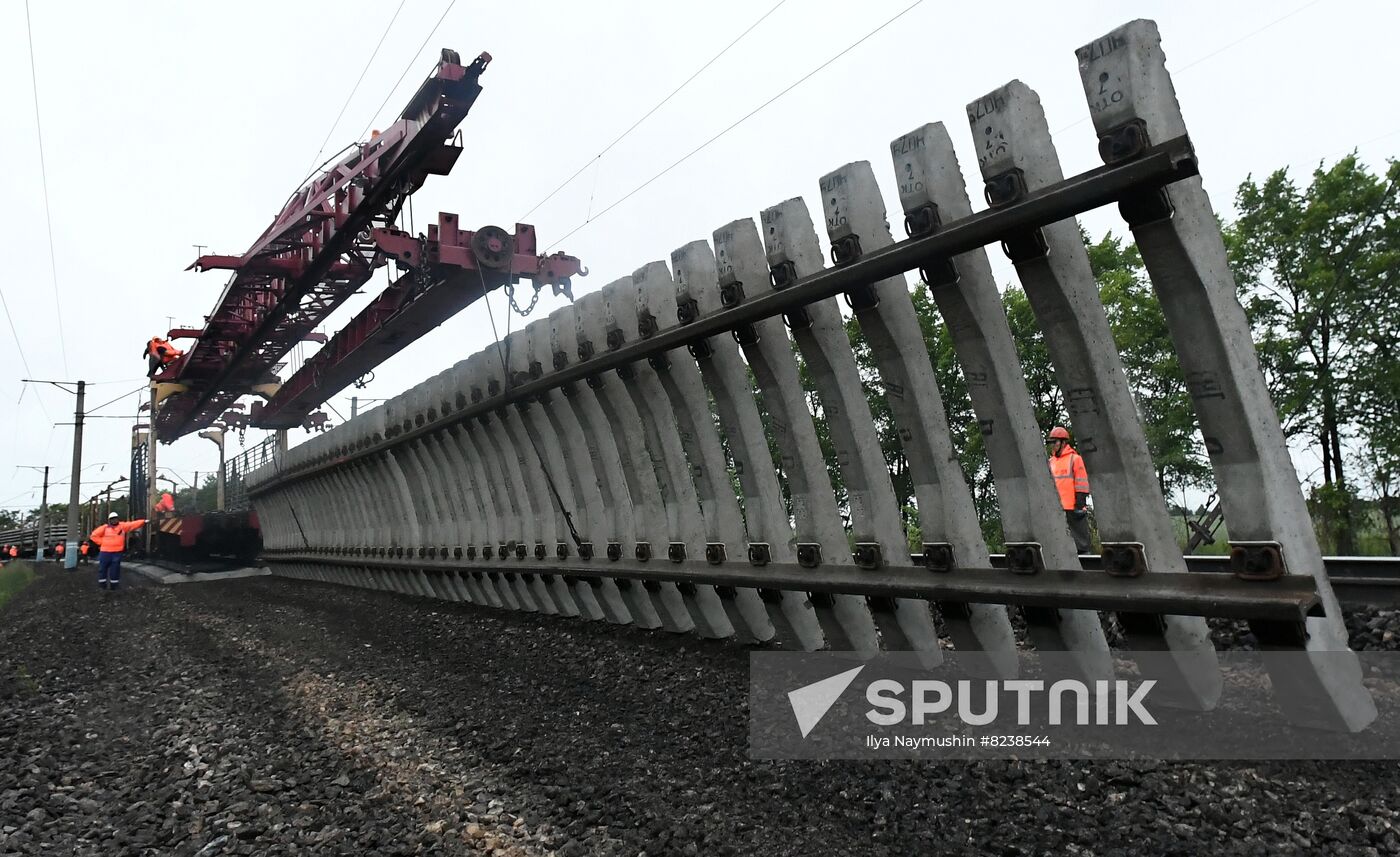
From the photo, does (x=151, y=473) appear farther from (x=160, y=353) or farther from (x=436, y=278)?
(x=436, y=278)

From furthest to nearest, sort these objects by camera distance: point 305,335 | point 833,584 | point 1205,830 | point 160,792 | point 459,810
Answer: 1. point 305,335
2. point 833,584
3. point 160,792
4. point 459,810
5. point 1205,830

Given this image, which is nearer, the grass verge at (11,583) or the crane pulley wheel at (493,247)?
the crane pulley wheel at (493,247)

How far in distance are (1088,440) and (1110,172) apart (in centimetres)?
110

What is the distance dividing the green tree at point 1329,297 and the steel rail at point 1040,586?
2142 cm

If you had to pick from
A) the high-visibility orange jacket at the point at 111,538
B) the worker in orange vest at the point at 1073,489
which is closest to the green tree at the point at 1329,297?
the worker in orange vest at the point at 1073,489

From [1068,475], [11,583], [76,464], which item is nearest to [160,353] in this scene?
[11,583]

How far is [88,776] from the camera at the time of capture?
12.8 ft

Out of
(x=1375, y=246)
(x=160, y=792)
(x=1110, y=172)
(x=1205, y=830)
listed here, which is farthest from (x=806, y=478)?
(x=1375, y=246)

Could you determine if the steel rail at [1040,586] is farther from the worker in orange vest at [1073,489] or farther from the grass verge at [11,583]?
the grass verge at [11,583]

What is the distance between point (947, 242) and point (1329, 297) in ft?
83.0

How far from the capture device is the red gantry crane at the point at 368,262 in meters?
13.7

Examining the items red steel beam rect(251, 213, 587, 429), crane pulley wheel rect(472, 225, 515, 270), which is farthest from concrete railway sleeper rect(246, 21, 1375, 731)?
crane pulley wheel rect(472, 225, 515, 270)

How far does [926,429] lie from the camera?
172 inches

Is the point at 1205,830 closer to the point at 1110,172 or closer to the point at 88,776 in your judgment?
the point at 1110,172
